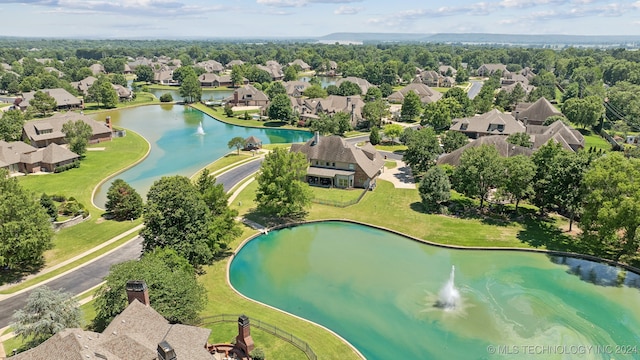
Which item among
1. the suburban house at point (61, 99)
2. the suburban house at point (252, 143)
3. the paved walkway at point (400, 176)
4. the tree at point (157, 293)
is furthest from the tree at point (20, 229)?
the suburban house at point (61, 99)

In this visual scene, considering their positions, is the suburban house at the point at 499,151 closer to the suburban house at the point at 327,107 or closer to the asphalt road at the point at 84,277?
the suburban house at the point at 327,107

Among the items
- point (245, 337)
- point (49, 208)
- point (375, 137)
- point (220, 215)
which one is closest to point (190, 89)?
point (375, 137)

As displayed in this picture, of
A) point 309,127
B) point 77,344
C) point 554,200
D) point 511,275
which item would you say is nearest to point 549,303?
point 511,275

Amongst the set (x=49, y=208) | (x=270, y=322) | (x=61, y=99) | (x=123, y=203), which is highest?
(x=61, y=99)

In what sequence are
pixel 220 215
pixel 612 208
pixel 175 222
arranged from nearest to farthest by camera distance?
pixel 175 222, pixel 612 208, pixel 220 215

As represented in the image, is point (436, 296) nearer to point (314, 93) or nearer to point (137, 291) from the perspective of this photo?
point (137, 291)

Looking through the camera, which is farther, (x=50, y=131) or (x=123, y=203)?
(x=50, y=131)

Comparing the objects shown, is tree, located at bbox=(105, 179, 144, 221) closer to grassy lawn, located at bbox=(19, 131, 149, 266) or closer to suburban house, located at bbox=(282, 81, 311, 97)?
grassy lawn, located at bbox=(19, 131, 149, 266)
